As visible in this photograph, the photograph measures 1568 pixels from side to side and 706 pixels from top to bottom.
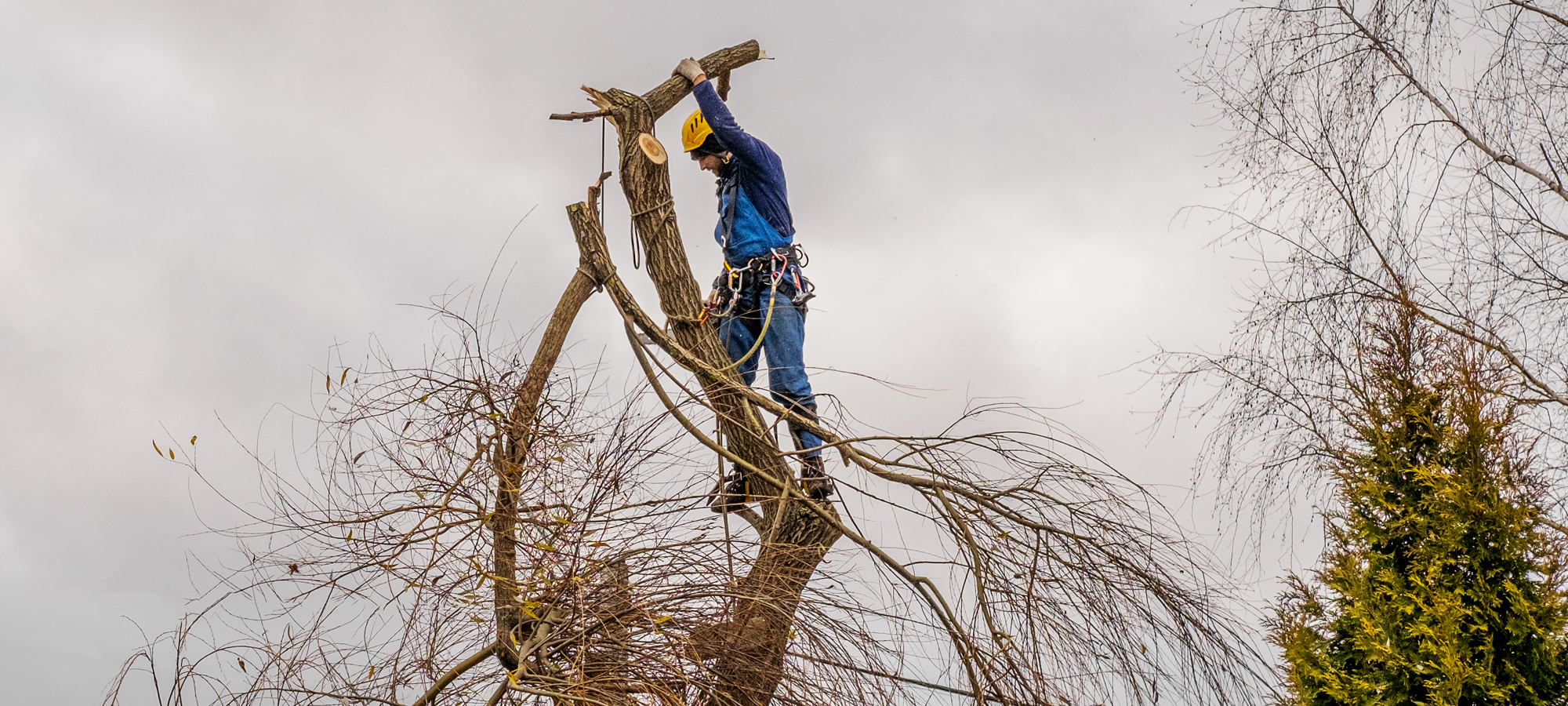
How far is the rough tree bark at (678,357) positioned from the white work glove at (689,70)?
29 mm

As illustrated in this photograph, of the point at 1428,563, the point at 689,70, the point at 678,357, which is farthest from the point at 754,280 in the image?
the point at 1428,563

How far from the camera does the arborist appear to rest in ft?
13.2

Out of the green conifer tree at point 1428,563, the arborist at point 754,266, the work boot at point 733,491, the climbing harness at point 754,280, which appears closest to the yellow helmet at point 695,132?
the arborist at point 754,266

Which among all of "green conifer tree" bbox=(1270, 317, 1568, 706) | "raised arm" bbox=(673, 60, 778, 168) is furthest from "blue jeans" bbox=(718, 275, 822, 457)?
"green conifer tree" bbox=(1270, 317, 1568, 706)

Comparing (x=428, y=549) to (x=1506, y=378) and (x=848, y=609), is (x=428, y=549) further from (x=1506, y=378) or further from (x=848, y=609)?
(x=1506, y=378)

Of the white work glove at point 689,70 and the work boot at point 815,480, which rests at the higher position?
the white work glove at point 689,70

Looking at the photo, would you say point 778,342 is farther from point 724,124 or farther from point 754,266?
point 724,124

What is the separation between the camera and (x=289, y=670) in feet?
11.6

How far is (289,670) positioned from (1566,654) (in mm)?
4095

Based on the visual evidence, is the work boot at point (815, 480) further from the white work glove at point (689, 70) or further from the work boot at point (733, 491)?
the white work glove at point (689, 70)

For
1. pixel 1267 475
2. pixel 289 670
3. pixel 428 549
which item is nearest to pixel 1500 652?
pixel 1267 475

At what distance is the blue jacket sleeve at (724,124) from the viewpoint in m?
4.15

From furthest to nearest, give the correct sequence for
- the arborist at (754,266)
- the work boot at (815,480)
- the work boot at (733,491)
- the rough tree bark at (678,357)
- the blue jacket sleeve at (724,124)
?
the blue jacket sleeve at (724,124) < the arborist at (754,266) < the work boot at (815,480) < the work boot at (733,491) < the rough tree bark at (678,357)

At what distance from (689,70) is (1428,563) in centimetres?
311
